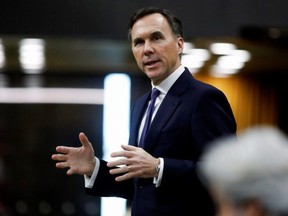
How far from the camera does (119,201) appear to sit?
1027cm

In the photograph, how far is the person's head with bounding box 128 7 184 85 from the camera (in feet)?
8.70

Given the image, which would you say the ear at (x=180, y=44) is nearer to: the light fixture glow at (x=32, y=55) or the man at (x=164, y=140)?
the man at (x=164, y=140)

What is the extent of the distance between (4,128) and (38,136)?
0.47 meters

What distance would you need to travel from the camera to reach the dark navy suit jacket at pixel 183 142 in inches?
97.2

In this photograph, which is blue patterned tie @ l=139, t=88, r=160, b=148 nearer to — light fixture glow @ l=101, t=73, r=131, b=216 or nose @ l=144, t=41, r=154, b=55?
nose @ l=144, t=41, r=154, b=55

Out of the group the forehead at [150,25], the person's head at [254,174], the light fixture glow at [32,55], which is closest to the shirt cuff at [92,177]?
the forehead at [150,25]

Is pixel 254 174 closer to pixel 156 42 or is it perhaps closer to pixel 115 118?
pixel 156 42

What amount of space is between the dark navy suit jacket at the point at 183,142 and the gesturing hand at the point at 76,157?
197mm

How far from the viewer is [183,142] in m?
2.52

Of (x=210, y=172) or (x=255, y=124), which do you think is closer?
(x=210, y=172)

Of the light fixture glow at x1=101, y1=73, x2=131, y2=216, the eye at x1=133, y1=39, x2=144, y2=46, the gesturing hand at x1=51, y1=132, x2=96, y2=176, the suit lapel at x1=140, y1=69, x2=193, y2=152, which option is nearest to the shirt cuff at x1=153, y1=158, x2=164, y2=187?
the suit lapel at x1=140, y1=69, x2=193, y2=152

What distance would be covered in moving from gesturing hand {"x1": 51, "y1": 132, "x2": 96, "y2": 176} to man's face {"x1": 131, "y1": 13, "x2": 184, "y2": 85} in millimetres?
334

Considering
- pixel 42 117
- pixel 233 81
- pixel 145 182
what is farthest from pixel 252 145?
pixel 42 117

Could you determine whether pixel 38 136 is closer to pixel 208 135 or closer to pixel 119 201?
pixel 119 201
